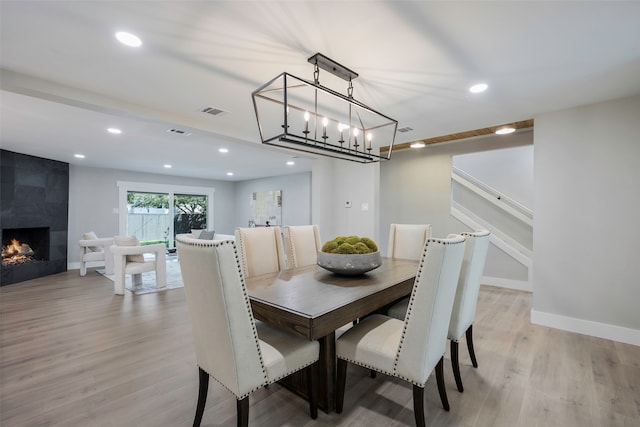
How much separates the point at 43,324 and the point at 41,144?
3.20m

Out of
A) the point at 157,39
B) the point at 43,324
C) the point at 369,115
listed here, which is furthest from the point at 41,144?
the point at 369,115

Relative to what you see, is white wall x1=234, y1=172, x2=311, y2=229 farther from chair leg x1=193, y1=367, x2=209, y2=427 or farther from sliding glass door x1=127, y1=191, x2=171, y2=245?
chair leg x1=193, y1=367, x2=209, y2=427

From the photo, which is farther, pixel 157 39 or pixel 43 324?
pixel 43 324

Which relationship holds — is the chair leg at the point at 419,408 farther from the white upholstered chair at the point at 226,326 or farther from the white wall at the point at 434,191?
the white wall at the point at 434,191

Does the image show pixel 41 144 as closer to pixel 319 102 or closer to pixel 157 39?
pixel 157 39

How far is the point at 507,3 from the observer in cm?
157

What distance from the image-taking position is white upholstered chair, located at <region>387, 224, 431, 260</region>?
3082mm

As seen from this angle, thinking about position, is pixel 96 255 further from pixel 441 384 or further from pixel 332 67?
pixel 441 384

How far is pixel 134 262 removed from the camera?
190 inches

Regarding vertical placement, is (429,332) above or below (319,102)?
below

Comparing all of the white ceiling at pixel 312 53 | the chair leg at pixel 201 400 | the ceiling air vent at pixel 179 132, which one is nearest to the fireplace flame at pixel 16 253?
the white ceiling at pixel 312 53

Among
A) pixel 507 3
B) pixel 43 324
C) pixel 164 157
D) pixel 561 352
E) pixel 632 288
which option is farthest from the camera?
pixel 164 157

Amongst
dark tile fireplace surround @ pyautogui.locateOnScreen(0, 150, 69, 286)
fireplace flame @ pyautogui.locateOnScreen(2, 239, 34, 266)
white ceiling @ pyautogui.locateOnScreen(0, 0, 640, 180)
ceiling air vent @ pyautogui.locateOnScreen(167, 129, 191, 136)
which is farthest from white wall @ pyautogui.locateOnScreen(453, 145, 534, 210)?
fireplace flame @ pyautogui.locateOnScreen(2, 239, 34, 266)

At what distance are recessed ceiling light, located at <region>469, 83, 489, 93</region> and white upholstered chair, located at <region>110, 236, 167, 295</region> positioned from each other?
476cm
